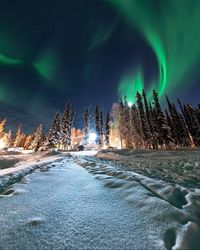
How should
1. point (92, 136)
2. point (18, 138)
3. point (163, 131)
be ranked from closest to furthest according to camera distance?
point (163, 131) → point (92, 136) → point (18, 138)

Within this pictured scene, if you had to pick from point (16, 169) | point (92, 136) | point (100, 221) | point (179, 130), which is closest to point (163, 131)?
point (179, 130)

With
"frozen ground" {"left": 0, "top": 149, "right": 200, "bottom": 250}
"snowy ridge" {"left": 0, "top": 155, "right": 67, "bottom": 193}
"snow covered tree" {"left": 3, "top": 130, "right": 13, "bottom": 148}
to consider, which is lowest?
"frozen ground" {"left": 0, "top": 149, "right": 200, "bottom": 250}

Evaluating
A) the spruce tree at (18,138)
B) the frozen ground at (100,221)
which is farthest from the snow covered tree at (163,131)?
the spruce tree at (18,138)

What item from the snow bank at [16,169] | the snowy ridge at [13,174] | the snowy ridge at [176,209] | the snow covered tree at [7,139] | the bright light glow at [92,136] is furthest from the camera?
the snow covered tree at [7,139]

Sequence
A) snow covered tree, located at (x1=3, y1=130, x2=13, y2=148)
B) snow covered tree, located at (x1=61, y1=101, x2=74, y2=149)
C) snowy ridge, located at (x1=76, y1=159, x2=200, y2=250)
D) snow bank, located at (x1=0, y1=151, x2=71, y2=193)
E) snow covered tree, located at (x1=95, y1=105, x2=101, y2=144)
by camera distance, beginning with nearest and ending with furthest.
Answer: snowy ridge, located at (x1=76, y1=159, x2=200, y2=250)
snow bank, located at (x1=0, y1=151, x2=71, y2=193)
snow covered tree, located at (x1=61, y1=101, x2=74, y2=149)
snow covered tree, located at (x1=95, y1=105, x2=101, y2=144)
snow covered tree, located at (x1=3, y1=130, x2=13, y2=148)

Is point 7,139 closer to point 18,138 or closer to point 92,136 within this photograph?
point 18,138

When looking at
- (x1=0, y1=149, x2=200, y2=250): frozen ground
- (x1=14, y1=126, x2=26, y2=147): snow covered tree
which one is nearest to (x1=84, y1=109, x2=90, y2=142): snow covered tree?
(x1=14, y1=126, x2=26, y2=147): snow covered tree

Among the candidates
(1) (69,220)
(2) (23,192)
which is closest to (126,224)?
(1) (69,220)

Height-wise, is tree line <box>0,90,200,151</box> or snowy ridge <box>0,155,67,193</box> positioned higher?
tree line <box>0,90,200,151</box>

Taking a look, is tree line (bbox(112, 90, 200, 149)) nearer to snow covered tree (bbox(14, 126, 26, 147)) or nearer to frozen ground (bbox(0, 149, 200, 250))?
frozen ground (bbox(0, 149, 200, 250))

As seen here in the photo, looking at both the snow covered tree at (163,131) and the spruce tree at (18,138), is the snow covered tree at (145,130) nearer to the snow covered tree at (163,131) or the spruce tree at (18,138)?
the snow covered tree at (163,131)

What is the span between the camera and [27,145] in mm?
65062

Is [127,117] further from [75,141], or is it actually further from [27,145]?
[27,145]

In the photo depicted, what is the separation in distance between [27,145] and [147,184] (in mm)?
71065
